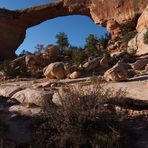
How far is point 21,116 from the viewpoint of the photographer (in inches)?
454

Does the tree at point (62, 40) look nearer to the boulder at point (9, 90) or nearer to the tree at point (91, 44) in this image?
the tree at point (91, 44)

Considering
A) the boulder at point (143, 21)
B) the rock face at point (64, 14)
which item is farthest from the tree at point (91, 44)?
the boulder at point (143, 21)

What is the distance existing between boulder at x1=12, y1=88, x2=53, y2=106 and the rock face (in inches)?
631

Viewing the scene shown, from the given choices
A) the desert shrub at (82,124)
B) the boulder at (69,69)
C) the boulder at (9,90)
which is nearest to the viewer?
the desert shrub at (82,124)

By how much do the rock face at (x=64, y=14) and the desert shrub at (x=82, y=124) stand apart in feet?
58.8

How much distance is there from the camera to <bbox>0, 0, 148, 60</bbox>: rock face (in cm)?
2793

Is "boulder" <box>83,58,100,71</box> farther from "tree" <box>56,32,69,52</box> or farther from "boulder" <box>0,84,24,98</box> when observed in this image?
"tree" <box>56,32,69,52</box>

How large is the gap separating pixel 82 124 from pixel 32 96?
3.68 m

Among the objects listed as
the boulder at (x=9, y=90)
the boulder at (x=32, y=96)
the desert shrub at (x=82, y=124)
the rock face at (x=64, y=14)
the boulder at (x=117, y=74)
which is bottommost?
the desert shrub at (x=82, y=124)

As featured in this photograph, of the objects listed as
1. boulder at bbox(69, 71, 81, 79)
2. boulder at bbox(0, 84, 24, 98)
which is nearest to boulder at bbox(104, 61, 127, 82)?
boulder at bbox(69, 71, 81, 79)

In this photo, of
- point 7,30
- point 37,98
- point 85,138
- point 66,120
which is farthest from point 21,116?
point 7,30

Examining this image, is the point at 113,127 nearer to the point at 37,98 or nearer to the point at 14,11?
the point at 37,98

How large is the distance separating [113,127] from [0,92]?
22.0 ft

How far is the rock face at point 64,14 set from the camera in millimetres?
27933
